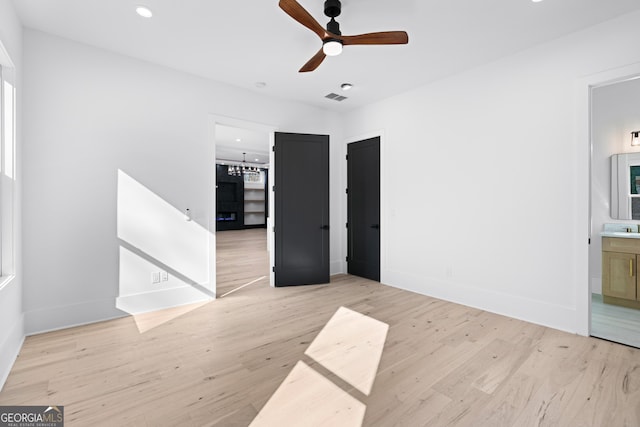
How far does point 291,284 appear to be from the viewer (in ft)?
14.6

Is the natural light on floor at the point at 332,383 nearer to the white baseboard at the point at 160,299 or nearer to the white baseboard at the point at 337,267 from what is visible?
the white baseboard at the point at 160,299

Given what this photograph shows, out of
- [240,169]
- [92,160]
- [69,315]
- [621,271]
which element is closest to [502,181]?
[621,271]

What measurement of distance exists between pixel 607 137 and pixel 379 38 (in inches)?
155

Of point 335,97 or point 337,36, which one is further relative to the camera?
point 335,97

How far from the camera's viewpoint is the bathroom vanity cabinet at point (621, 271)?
3.40m

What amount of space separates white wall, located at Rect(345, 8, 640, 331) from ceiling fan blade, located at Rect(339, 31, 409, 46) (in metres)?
1.71

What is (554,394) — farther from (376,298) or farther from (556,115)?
(556,115)

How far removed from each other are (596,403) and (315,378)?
179 centimetres

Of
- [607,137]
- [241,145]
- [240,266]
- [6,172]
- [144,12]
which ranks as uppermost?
[241,145]

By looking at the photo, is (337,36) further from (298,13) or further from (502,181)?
(502,181)

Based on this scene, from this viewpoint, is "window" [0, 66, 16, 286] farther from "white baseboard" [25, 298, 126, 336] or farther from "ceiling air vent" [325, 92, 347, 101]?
"ceiling air vent" [325, 92, 347, 101]

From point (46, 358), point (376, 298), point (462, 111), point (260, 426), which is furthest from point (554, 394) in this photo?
point (46, 358)

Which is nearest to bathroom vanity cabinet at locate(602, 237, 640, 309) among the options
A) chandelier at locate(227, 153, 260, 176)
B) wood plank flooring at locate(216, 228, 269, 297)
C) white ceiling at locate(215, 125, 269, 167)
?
wood plank flooring at locate(216, 228, 269, 297)

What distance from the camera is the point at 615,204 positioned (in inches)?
155
